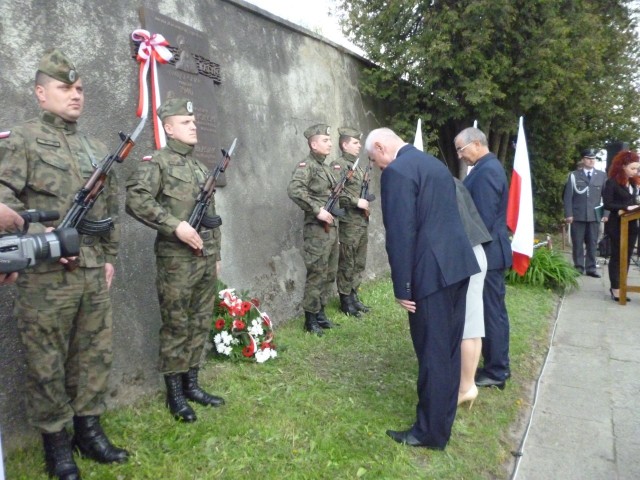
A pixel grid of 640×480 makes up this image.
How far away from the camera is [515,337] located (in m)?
5.20

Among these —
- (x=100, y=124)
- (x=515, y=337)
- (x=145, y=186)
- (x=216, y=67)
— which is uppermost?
(x=216, y=67)

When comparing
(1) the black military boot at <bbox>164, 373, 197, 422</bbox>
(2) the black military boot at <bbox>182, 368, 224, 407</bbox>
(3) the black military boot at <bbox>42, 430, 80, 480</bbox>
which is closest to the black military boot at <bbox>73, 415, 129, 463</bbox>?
(3) the black military boot at <bbox>42, 430, 80, 480</bbox>

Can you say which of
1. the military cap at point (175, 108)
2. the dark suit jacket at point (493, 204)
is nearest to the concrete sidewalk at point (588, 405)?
the dark suit jacket at point (493, 204)

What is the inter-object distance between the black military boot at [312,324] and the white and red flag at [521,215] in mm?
1966

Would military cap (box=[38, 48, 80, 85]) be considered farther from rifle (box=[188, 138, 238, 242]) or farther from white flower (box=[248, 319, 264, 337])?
white flower (box=[248, 319, 264, 337])

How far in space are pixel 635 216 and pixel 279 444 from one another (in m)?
5.50

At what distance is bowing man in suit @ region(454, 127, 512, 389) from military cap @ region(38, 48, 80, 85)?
2695 millimetres

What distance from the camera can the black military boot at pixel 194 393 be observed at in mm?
3490

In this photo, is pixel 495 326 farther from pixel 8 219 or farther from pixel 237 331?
pixel 8 219

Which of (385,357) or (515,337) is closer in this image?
(385,357)

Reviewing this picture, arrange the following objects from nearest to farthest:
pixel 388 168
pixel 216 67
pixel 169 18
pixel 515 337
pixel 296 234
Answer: pixel 388 168, pixel 169 18, pixel 216 67, pixel 515 337, pixel 296 234

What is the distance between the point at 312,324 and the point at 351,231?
1.16 metres

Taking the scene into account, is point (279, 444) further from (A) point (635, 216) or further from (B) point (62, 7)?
(A) point (635, 216)

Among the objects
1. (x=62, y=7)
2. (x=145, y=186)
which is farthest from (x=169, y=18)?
(x=145, y=186)
